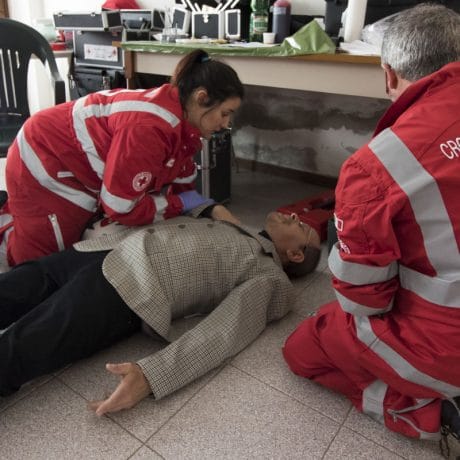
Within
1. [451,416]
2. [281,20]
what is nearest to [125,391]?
[451,416]

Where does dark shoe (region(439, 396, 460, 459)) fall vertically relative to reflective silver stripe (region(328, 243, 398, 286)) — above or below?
below

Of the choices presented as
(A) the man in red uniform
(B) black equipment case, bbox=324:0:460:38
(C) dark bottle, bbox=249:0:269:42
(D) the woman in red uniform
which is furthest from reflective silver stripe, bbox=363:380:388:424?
(C) dark bottle, bbox=249:0:269:42

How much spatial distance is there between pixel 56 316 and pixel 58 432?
0.90 feet

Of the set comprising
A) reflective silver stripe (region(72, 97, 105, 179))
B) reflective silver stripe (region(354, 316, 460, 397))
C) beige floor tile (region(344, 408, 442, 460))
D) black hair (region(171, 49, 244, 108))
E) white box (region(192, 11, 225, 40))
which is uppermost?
white box (region(192, 11, 225, 40))

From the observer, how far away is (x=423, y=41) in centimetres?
86

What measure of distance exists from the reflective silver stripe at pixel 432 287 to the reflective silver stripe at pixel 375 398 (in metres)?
0.29

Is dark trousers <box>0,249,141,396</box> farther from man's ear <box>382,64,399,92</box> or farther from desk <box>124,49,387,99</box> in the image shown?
desk <box>124,49,387,99</box>

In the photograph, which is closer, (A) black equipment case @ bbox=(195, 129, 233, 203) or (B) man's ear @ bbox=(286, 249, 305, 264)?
(B) man's ear @ bbox=(286, 249, 305, 264)

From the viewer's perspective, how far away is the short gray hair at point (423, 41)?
33.4 inches

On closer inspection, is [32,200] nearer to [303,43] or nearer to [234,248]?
[234,248]

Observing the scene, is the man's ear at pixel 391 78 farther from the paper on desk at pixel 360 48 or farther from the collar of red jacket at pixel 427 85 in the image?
the paper on desk at pixel 360 48

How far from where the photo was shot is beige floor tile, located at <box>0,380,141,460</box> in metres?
0.98

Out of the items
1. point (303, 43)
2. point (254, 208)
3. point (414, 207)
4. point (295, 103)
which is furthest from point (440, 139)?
point (295, 103)

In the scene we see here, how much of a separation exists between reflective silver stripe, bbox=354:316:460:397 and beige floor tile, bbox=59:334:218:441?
0.46 meters
